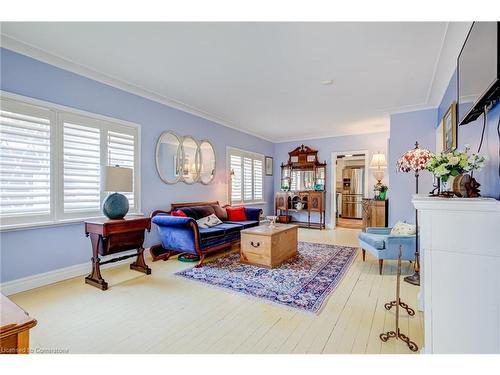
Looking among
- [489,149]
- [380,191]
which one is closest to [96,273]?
[489,149]

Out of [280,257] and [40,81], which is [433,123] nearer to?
[280,257]

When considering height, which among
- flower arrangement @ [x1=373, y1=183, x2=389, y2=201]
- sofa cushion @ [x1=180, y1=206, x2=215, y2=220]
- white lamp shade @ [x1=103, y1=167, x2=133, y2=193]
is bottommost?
sofa cushion @ [x1=180, y1=206, x2=215, y2=220]

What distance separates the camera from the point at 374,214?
530cm

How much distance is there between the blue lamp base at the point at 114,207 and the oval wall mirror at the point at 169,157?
1221 mm

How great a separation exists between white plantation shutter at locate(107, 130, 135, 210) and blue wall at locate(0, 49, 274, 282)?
7.3 inches

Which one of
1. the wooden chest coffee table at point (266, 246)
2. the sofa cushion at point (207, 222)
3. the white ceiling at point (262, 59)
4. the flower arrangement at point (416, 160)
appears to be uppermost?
the white ceiling at point (262, 59)

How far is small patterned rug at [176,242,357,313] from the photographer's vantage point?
2566 mm

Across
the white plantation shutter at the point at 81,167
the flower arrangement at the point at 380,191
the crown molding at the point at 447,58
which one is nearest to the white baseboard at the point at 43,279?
the white plantation shutter at the point at 81,167

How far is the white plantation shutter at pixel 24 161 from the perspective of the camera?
8.55 feet

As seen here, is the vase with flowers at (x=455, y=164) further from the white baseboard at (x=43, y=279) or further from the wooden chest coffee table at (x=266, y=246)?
the white baseboard at (x=43, y=279)

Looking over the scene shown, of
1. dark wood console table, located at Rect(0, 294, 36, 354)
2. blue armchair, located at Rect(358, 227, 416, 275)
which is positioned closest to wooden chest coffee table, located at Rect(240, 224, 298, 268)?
blue armchair, located at Rect(358, 227, 416, 275)

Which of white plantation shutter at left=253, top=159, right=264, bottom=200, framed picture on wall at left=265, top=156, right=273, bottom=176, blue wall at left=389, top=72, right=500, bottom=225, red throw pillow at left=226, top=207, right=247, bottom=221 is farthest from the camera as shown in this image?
framed picture on wall at left=265, top=156, right=273, bottom=176

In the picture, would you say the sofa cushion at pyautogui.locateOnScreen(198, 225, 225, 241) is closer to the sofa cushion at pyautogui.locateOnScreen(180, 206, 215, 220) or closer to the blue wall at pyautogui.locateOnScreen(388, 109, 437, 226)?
the sofa cushion at pyautogui.locateOnScreen(180, 206, 215, 220)

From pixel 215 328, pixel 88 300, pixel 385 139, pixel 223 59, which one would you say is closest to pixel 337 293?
pixel 215 328
